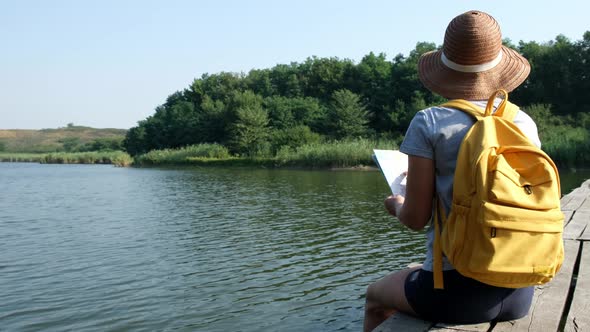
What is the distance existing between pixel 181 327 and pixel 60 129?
467ft

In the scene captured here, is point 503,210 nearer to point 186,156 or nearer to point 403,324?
point 403,324

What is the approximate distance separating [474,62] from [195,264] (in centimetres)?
695

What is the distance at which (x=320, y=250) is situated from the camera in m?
9.36

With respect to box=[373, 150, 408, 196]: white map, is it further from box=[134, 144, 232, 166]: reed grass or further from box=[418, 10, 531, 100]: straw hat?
box=[134, 144, 232, 166]: reed grass

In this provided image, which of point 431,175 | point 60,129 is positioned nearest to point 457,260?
point 431,175

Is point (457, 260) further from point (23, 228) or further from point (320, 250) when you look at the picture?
point (23, 228)

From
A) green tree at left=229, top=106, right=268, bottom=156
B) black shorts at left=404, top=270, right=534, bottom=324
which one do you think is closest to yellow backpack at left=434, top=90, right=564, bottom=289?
black shorts at left=404, top=270, right=534, bottom=324

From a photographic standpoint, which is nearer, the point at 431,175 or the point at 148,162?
the point at 431,175

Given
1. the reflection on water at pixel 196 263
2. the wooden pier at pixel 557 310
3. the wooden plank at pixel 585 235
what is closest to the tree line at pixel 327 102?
the reflection on water at pixel 196 263

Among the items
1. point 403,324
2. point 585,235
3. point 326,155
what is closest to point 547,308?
point 403,324

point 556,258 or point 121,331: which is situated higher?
point 556,258

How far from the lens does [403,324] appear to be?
238cm

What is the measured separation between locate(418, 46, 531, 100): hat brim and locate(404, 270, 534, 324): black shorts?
730 mm

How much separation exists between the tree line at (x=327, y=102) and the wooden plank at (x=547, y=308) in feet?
123
